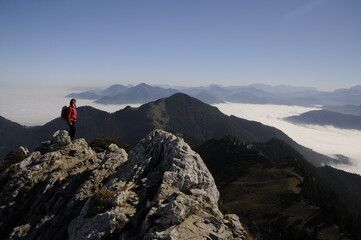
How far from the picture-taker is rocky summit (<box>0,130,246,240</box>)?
15.1m

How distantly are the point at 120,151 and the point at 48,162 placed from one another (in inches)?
390

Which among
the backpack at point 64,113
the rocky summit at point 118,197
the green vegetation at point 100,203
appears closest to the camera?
the rocky summit at point 118,197

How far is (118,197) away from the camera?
17.2 meters

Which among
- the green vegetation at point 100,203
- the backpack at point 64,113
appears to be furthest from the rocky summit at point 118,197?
the backpack at point 64,113

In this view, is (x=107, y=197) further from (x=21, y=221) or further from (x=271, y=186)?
Answer: (x=271, y=186)

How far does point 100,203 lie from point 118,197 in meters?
1.39

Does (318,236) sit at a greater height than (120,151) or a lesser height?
lesser

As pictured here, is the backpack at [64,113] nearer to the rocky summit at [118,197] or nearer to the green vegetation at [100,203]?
the rocky summit at [118,197]

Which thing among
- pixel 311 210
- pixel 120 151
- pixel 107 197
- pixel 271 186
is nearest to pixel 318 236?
pixel 311 210

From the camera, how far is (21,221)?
24.9 m

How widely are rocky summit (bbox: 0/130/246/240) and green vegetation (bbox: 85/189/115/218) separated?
0.02 meters

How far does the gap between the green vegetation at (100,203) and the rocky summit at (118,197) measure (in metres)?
0.02

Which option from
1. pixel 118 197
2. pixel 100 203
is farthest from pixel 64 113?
pixel 118 197

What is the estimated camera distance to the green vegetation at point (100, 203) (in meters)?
17.0
